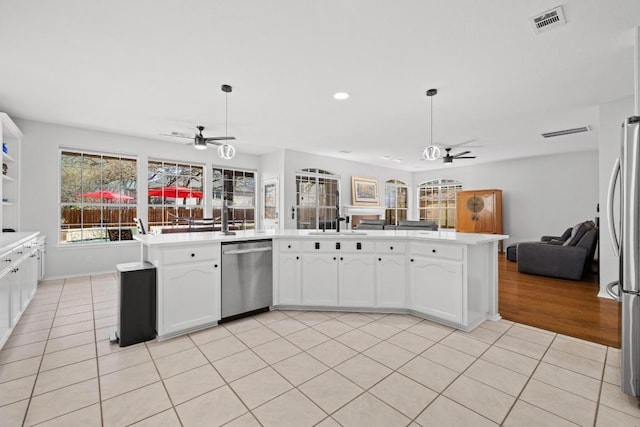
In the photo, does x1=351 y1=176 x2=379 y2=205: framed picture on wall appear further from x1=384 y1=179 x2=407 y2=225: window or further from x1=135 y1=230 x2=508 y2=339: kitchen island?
x1=135 y1=230 x2=508 y2=339: kitchen island

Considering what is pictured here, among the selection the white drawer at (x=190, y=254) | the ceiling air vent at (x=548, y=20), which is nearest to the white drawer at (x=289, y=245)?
the white drawer at (x=190, y=254)

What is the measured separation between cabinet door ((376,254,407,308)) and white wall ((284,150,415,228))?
406 cm

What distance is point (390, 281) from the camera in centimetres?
318

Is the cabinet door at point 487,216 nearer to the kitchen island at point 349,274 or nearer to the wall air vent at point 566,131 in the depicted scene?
the wall air vent at point 566,131

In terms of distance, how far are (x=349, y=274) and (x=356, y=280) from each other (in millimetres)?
100

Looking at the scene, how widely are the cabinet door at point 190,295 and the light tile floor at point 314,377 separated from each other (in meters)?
0.15

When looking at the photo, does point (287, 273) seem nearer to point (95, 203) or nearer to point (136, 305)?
point (136, 305)

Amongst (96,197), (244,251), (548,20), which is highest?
(548,20)

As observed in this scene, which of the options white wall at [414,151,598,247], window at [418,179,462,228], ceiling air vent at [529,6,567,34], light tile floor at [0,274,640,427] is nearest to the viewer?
light tile floor at [0,274,640,427]

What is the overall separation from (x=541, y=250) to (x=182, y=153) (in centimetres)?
724

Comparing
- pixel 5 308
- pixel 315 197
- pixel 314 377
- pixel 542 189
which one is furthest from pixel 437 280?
pixel 542 189

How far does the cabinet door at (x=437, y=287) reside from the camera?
277cm

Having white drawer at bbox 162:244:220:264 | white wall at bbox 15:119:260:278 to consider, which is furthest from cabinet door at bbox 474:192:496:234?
white wall at bbox 15:119:260:278

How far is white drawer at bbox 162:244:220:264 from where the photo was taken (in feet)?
8.57
